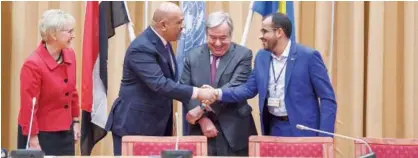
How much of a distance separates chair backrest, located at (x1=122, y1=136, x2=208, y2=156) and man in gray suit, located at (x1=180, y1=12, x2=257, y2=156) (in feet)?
1.75

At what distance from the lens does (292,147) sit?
12.5 ft

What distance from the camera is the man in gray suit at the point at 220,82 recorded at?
4418mm

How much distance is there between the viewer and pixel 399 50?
5.86m

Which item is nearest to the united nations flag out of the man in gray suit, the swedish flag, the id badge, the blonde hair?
the swedish flag

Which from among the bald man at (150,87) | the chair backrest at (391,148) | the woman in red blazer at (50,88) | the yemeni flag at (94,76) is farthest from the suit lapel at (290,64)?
the yemeni flag at (94,76)

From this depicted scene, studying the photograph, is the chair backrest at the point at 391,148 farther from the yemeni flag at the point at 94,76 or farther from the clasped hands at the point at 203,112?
the yemeni flag at the point at 94,76

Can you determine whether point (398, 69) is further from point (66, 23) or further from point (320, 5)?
point (66, 23)

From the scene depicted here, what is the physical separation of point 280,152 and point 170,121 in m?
0.95

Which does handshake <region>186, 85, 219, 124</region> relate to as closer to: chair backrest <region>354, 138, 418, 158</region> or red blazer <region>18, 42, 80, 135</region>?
red blazer <region>18, 42, 80, 135</region>

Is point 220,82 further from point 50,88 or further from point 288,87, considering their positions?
point 50,88

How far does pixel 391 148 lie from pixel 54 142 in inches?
69.9

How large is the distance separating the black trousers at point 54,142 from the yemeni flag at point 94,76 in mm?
789

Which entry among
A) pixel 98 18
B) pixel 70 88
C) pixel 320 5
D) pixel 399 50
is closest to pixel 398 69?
pixel 399 50

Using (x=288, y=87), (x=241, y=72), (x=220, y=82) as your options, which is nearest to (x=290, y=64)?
(x=288, y=87)
